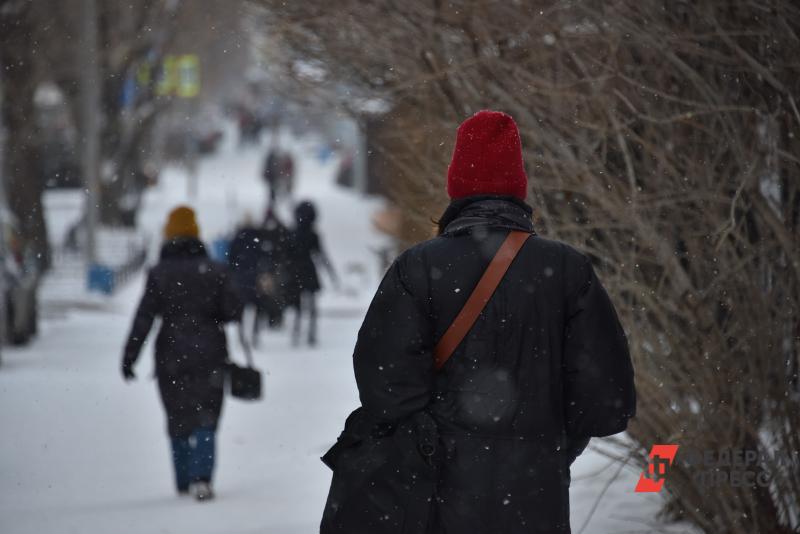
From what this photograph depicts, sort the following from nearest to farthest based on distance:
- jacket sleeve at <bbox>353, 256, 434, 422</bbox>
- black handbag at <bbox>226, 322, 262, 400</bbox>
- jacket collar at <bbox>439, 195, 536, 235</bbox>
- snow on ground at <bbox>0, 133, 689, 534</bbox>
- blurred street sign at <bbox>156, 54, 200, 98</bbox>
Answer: jacket sleeve at <bbox>353, 256, 434, 422</bbox>
jacket collar at <bbox>439, 195, 536, 235</bbox>
snow on ground at <bbox>0, 133, 689, 534</bbox>
black handbag at <bbox>226, 322, 262, 400</bbox>
blurred street sign at <bbox>156, 54, 200, 98</bbox>

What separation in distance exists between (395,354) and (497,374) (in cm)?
30

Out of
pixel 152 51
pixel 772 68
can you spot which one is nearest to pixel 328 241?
pixel 152 51

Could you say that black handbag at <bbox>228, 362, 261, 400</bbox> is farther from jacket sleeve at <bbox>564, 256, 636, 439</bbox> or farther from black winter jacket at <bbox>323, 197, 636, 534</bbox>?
jacket sleeve at <bbox>564, 256, 636, 439</bbox>

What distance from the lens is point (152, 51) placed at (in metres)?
28.1

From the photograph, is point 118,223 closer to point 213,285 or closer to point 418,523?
point 213,285

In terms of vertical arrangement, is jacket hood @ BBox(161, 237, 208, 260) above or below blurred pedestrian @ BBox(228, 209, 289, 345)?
above

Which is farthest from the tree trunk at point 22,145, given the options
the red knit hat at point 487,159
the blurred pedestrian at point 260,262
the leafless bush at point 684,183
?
the red knit hat at point 487,159

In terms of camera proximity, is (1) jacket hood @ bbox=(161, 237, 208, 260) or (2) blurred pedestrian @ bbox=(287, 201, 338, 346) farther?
(2) blurred pedestrian @ bbox=(287, 201, 338, 346)

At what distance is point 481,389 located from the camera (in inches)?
138

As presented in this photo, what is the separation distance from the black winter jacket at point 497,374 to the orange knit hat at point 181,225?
4.10 m

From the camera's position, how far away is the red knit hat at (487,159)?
12.1 feet

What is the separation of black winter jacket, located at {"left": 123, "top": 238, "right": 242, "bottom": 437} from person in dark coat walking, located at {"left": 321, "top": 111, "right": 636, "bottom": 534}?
393cm

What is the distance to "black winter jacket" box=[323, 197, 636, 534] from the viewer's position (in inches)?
137

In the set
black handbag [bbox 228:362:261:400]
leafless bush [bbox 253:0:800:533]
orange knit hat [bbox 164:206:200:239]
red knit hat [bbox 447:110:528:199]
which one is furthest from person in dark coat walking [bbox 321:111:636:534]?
orange knit hat [bbox 164:206:200:239]
